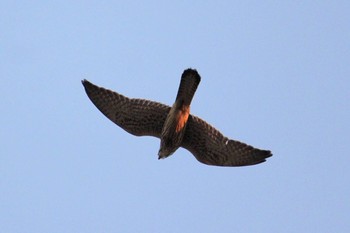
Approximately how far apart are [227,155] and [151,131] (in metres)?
1.81

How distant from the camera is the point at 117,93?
49.1ft

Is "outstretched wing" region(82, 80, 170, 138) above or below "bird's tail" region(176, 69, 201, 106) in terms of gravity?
below

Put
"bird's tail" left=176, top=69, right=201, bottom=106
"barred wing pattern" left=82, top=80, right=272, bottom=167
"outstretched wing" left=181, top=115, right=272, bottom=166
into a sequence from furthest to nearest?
"barred wing pattern" left=82, top=80, right=272, bottom=167
"outstretched wing" left=181, top=115, right=272, bottom=166
"bird's tail" left=176, top=69, right=201, bottom=106

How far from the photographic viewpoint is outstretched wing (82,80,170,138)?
1484cm

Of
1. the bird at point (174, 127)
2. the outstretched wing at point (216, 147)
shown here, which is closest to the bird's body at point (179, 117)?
the bird at point (174, 127)

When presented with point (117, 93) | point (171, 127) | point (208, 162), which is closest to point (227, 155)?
point (208, 162)

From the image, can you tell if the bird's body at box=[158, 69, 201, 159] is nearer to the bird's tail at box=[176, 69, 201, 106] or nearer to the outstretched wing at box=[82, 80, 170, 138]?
the bird's tail at box=[176, 69, 201, 106]

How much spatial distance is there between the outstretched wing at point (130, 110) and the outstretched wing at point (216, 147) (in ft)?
2.34

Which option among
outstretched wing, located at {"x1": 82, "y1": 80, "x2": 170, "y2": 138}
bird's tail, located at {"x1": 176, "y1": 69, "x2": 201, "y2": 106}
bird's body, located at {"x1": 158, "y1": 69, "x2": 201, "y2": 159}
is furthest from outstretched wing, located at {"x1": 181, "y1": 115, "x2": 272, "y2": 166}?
outstretched wing, located at {"x1": 82, "y1": 80, "x2": 170, "y2": 138}

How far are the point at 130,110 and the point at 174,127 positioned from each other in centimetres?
116

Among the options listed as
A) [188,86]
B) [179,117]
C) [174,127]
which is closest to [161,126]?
[174,127]

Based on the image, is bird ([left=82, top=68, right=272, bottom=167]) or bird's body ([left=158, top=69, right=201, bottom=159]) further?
bird ([left=82, top=68, right=272, bottom=167])

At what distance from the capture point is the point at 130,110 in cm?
1495

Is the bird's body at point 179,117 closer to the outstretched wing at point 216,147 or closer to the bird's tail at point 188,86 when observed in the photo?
the bird's tail at point 188,86
